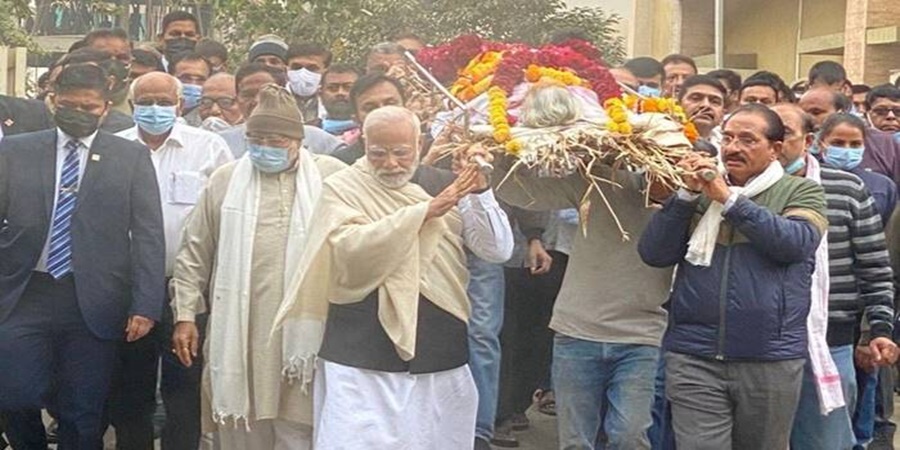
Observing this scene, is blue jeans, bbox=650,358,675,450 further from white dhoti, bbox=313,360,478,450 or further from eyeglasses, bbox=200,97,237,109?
eyeglasses, bbox=200,97,237,109

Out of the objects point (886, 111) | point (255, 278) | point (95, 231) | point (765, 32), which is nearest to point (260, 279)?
point (255, 278)

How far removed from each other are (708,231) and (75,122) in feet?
9.47

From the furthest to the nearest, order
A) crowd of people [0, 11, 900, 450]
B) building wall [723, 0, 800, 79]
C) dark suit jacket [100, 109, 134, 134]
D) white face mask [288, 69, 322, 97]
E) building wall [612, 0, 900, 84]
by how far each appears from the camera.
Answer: building wall [723, 0, 800, 79] → building wall [612, 0, 900, 84] → white face mask [288, 69, 322, 97] → dark suit jacket [100, 109, 134, 134] → crowd of people [0, 11, 900, 450]

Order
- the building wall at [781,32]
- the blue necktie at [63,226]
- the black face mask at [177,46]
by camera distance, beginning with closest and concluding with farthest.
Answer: the blue necktie at [63,226] < the black face mask at [177,46] < the building wall at [781,32]

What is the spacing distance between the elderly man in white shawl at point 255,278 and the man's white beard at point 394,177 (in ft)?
1.75

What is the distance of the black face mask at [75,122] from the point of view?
255 inches

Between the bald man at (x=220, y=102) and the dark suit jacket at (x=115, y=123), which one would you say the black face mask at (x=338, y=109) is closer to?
the bald man at (x=220, y=102)

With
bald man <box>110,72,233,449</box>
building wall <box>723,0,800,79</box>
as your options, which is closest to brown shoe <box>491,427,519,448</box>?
bald man <box>110,72,233,449</box>

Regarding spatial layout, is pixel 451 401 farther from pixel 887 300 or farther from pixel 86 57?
pixel 86 57

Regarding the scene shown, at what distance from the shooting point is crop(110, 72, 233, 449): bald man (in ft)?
22.6

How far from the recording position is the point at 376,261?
5641 mm

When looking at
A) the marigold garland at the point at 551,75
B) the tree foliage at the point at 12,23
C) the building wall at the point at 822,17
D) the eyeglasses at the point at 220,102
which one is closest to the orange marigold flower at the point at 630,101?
the marigold garland at the point at 551,75

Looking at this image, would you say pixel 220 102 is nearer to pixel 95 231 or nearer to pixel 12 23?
pixel 95 231

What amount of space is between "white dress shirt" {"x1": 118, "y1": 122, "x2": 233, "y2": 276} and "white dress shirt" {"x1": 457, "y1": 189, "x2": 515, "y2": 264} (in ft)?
5.64
